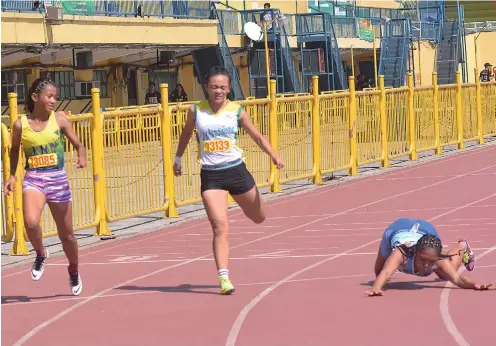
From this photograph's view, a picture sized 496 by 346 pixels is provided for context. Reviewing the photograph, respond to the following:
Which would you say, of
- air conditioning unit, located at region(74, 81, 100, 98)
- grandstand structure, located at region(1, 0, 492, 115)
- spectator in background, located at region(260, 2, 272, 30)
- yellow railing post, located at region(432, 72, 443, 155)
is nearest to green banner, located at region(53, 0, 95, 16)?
grandstand structure, located at region(1, 0, 492, 115)

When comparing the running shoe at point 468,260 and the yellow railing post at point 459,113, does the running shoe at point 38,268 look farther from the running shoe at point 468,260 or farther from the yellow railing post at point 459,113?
the yellow railing post at point 459,113

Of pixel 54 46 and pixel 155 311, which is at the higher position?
pixel 54 46

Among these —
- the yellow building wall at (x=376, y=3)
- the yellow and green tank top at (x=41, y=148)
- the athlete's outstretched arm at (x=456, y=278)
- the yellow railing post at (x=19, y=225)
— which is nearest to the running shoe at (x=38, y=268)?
the yellow and green tank top at (x=41, y=148)

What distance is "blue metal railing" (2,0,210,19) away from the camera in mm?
28859

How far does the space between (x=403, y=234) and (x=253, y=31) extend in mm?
28688

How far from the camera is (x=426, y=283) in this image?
10.5 m

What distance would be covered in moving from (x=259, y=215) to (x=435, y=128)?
57.1 ft

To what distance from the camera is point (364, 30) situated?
48.5 metres

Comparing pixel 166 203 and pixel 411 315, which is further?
pixel 166 203

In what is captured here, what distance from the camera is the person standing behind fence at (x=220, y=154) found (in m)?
10.4

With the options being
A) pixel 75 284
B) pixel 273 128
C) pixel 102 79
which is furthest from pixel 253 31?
pixel 75 284

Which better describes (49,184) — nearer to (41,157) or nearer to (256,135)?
(41,157)

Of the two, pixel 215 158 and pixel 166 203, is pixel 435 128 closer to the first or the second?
pixel 166 203

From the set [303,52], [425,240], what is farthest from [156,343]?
[303,52]
